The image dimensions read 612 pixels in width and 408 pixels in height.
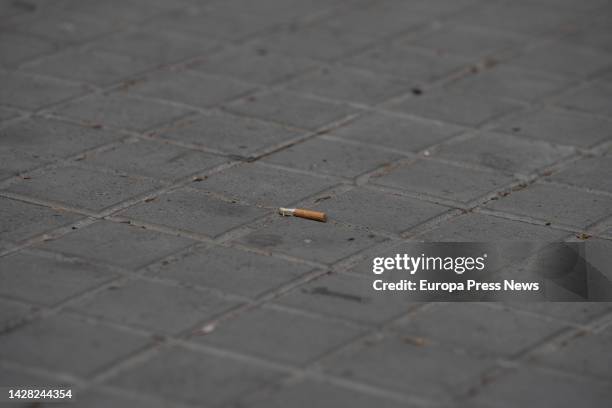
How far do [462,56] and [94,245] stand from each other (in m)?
4.62

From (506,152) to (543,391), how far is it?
3145mm

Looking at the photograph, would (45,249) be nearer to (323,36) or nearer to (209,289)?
(209,289)

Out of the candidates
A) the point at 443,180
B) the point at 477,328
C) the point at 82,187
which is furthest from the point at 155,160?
the point at 477,328

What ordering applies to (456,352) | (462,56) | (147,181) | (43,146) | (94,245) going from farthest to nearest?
(462,56), (43,146), (147,181), (94,245), (456,352)

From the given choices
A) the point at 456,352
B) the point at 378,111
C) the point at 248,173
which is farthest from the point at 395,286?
the point at 378,111

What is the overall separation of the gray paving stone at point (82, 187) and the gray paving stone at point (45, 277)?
0.78 meters

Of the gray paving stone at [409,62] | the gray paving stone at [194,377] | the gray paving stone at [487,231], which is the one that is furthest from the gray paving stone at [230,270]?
the gray paving stone at [409,62]

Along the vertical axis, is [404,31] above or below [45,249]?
above

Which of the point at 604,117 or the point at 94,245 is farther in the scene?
the point at 604,117

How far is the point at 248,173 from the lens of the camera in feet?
26.0

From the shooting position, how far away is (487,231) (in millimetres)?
7203

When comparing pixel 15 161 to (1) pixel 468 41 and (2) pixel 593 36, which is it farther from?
(2) pixel 593 36

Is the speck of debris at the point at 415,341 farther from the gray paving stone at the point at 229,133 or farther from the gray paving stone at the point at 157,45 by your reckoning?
the gray paving stone at the point at 157,45

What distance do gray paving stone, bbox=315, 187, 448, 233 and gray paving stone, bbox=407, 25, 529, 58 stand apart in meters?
3.14
